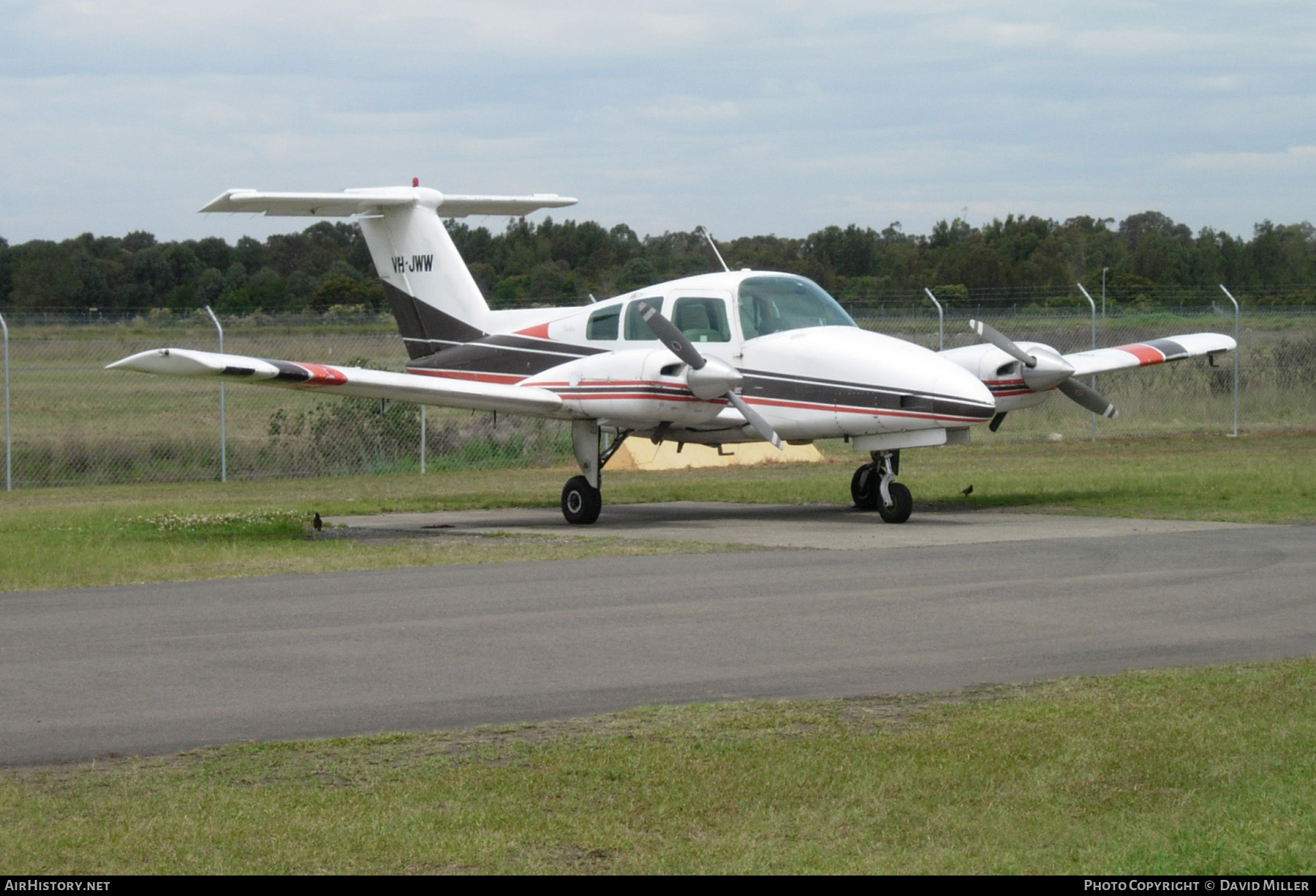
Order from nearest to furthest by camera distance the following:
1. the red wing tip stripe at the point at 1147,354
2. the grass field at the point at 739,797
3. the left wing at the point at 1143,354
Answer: the grass field at the point at 739,797 → the left wing at the point at 1143,354 → the red wing tip stripe at the point at 1147,354

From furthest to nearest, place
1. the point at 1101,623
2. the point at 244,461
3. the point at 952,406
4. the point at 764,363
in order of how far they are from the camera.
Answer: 1. the point at 244,461
2. the point at 764,363
3. the point at 952,406
4. the point at 1101,623

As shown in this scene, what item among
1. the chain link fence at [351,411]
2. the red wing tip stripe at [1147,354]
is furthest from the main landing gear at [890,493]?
the chain link fence at [351,411]

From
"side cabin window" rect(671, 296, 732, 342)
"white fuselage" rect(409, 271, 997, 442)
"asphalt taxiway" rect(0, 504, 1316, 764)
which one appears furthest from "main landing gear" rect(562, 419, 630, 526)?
"asphalt taxiway" rect(0, 504, 1316, 764)

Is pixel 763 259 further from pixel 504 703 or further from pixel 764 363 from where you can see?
pixel 504 703

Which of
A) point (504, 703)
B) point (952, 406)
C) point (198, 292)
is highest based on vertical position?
point (198, 292)

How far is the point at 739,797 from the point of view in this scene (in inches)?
226

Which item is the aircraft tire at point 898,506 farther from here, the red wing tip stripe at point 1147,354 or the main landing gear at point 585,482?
the red wing tip stripe at point 1147,354

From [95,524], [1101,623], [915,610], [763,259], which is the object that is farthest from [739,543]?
[763,259]

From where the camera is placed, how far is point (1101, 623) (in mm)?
9773

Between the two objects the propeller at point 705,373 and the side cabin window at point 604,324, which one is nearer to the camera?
the propeller at point 705,373

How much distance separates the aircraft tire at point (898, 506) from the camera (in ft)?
54.1

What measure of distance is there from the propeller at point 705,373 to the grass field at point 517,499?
2.24 metres

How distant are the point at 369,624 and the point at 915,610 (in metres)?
3.74

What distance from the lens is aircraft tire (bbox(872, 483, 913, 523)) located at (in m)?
16.5
